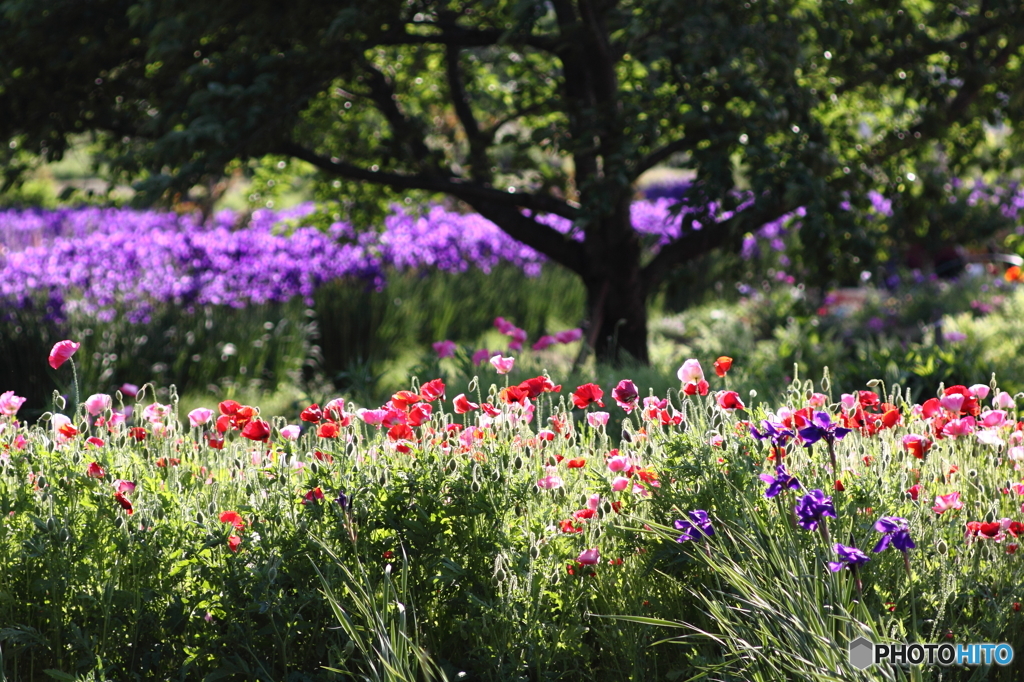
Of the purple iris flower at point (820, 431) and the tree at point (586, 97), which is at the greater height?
the tree at point (586, 97)

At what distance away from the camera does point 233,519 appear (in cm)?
227

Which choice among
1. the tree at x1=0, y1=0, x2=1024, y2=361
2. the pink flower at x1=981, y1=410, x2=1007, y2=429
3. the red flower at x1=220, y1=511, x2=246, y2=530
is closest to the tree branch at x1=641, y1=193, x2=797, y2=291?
the tree at x1=0, y1=0, x2=1024, y2=361

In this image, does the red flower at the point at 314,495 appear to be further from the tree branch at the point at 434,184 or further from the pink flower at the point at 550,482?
the tree branch at the point at 434,184

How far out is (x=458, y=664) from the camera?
2.31 m

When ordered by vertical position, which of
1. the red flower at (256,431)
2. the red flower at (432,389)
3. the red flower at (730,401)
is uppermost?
the red flower at (432,389)

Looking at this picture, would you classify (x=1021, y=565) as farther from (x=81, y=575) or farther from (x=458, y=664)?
(x=81, y=575)

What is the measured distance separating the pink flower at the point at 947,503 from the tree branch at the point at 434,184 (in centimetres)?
311

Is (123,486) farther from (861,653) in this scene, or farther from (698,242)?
(698,242)

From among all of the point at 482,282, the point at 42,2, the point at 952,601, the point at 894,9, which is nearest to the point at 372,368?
the point at 482,282

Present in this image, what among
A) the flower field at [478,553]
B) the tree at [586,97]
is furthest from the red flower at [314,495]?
the tree at [586,97]

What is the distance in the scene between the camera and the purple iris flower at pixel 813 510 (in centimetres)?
191

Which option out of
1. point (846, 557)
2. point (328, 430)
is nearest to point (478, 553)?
point (328, 430)

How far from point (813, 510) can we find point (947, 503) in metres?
0.55

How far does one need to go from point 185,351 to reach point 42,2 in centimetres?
224
